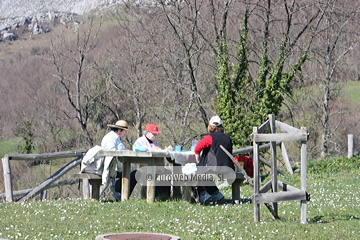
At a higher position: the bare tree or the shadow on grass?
the bare tree

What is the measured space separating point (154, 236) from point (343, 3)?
20284 millimetres

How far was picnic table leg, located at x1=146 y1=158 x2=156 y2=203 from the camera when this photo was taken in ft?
33.4

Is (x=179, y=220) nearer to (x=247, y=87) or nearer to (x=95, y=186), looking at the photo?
(x=95, y=186)

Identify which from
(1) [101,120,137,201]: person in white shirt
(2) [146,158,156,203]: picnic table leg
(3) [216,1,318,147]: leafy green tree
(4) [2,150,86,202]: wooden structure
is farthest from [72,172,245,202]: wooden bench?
(3) [216,1,318,147]: leafy green tree

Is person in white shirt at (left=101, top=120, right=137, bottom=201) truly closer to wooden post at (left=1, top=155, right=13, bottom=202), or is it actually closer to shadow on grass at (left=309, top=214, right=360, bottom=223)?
wooden post at (left=1, top=155, right=13, bottom=202)

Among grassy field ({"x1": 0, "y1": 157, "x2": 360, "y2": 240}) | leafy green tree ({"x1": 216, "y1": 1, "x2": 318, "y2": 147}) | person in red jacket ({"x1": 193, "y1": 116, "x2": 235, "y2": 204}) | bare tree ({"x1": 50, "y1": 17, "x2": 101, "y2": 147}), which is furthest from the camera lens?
bare tree ({"x1": 50, "y1": 17, "x2": 101, "y2": 147})

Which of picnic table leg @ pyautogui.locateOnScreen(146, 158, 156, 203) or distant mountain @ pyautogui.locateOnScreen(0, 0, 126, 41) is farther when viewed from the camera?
distant mountain @ pyautogui.locateOnScreen(0, 0, 126, 41)

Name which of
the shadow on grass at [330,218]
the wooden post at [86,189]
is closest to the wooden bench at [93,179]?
the wooden post at [86,189]

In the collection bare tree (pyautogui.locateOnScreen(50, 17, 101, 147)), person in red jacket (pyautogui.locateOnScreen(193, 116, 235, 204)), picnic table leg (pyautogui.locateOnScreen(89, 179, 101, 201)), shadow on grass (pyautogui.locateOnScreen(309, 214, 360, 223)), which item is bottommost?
shadow on grass (pyautogui.locateOnScreen(309, 214, 360, 223))

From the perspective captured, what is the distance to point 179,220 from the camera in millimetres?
8305

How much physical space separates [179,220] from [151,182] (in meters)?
1.94

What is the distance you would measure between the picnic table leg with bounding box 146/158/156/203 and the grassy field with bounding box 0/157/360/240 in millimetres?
182

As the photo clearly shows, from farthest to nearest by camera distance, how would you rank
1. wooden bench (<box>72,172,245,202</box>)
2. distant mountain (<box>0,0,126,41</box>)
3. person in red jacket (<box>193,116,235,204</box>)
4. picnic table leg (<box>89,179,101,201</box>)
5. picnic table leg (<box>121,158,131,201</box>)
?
distant mountain (<box>0,0,126,41</box>)
picnic table leg (<box>89,179,101,201</box>)
picnic table leg (<box>121,158,131,201</box>)
wooden bench (<box>72,172,245,202</box>)
person in red jacket (<box>193,116,235,204</box>)

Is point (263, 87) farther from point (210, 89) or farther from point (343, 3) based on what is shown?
point (210, 89)
